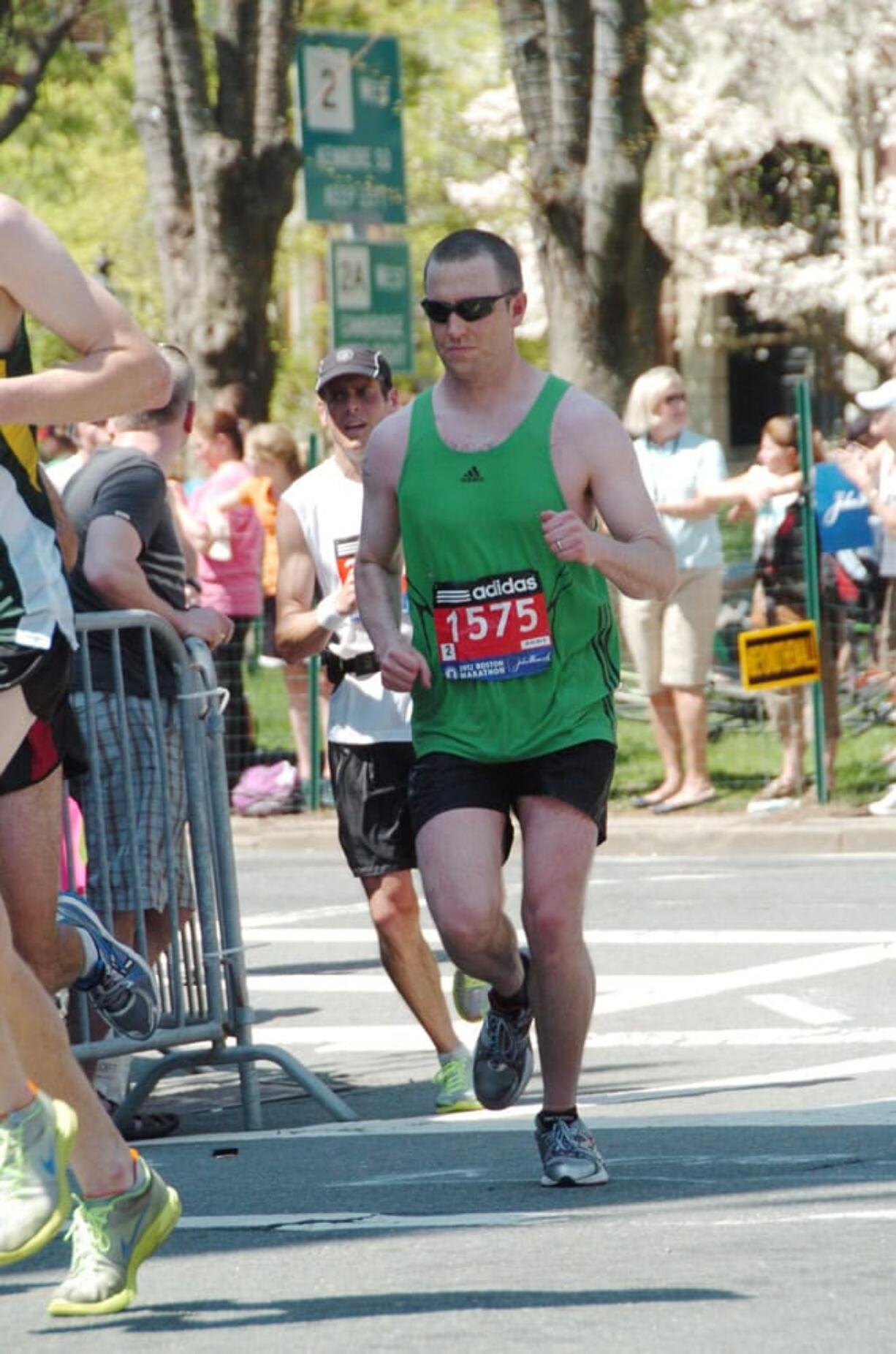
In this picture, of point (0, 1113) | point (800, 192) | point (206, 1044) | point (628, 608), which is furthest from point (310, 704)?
point (800, 192)

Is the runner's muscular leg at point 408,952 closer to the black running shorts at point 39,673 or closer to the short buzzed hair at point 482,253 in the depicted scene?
the short buzzed hair at point 482,253

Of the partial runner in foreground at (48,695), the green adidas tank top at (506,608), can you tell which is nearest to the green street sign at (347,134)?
the green adidas tank top at (506,608)

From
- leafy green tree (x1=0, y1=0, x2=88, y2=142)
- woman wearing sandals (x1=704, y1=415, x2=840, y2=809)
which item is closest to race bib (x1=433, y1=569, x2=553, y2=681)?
woman wearing sandals (x1=704, y1=415, x2=840, y2=809)

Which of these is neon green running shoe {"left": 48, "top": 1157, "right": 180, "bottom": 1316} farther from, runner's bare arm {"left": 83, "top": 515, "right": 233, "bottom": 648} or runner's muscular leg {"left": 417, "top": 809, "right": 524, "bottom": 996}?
runner's bare arm {"left": 83, "top": 515, "right": 233, "bottom": 648}

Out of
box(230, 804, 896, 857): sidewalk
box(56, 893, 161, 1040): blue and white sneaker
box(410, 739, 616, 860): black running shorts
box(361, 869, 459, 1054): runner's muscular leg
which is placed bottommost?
box(230, 804, 896, 857): sidewalk

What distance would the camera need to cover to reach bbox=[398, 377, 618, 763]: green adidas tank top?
18.6 feet

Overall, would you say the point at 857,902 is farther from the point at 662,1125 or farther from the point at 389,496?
the point at 389,496

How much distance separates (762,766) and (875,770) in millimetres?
621

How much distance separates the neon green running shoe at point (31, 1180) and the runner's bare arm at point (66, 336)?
3.66ft

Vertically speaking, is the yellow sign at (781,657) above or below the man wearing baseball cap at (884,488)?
below

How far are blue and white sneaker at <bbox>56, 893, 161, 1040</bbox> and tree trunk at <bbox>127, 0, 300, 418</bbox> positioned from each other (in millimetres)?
13825

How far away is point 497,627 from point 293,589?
75.7 inches

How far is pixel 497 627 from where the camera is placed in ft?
18.6

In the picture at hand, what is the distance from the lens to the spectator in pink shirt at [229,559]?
14.2 meters
